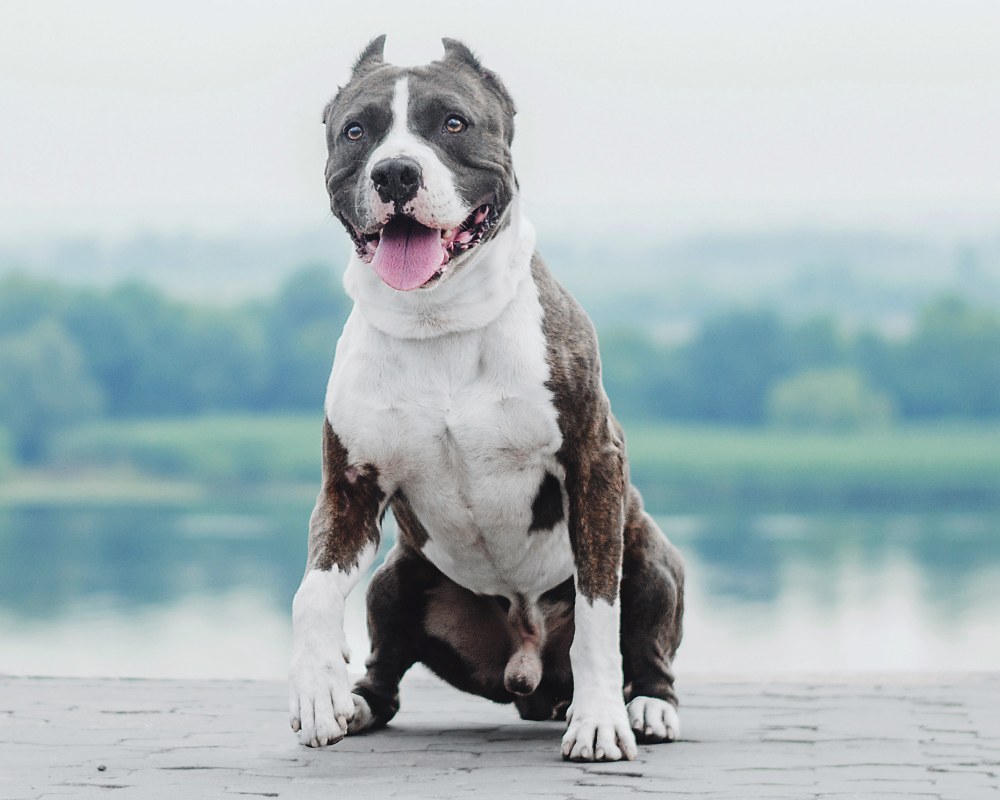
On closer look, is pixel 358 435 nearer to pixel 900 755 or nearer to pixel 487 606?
pixel 487 606

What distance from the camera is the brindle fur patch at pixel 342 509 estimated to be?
3.76 metres

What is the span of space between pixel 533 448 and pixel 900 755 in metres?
1.21

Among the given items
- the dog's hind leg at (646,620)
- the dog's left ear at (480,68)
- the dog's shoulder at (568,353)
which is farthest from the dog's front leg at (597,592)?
the dog's left ear at (480,68)

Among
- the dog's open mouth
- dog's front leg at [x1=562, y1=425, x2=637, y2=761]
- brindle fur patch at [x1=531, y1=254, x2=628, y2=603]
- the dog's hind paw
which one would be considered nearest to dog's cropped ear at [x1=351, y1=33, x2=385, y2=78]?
the dog's open mouth

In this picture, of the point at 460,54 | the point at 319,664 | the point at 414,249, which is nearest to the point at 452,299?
the point at 414,249

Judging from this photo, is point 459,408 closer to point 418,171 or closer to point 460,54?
Result: point 418,171

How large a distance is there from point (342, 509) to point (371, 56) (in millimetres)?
1197

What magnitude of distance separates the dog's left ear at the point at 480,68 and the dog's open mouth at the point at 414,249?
0.36 m

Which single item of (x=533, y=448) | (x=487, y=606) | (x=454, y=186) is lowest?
(x=487, y=606)

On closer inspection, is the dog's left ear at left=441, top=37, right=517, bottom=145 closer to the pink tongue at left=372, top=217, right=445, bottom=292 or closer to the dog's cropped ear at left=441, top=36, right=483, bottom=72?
the dog's cropped ear at left=441, top=36, right=483, bottom=72

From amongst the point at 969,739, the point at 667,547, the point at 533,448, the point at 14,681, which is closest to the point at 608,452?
the point at 533,448

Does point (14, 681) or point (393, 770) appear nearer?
point (393, 770)

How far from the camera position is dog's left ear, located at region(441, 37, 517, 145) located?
392cm

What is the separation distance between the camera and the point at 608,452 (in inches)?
152
